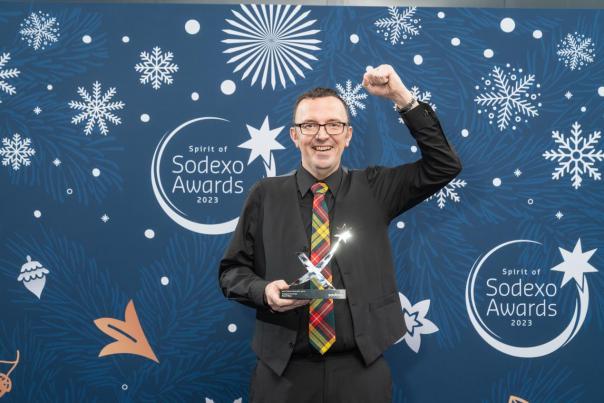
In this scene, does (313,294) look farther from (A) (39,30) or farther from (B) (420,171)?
(A) (39,30)

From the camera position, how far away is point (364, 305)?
6.09ft

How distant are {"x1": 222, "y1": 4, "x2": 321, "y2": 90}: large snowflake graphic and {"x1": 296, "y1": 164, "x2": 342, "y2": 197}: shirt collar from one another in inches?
27.1

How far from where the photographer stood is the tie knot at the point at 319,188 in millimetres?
1968

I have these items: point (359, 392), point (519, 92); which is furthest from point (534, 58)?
point (359, 392)

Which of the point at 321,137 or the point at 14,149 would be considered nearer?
the point at 321,137

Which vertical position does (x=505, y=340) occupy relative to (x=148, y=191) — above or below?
below

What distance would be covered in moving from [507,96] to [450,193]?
19.8 inches

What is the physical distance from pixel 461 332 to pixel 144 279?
1.43 metres

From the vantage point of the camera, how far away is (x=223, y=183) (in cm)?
255

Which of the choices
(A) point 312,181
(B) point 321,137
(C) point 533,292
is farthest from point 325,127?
(C) point 533,292

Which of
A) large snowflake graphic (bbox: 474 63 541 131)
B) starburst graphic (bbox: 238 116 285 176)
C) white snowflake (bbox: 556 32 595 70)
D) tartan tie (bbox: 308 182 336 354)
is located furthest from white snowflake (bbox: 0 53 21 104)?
white snowflake (bbox: 556 32 595 70)

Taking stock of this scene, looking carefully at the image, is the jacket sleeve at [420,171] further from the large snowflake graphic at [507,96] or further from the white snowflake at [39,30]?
the white snowflake at [39,30]

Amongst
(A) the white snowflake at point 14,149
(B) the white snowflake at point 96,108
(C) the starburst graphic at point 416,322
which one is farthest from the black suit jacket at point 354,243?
(A) the white snowflake at point 14,149

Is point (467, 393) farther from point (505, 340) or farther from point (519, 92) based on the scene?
point (519, 92)
